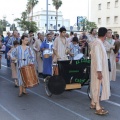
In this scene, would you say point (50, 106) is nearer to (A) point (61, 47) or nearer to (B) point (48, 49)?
(A) point (61, 47)

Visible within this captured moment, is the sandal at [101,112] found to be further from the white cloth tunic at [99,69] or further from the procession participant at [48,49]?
the procession participant at [48,49]

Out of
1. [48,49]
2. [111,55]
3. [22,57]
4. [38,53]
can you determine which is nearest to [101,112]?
[22,57]

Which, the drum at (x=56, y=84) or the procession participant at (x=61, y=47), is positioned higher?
the procession participant at (x=61, y=47)

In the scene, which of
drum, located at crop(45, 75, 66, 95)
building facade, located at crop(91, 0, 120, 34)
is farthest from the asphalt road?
building facade, located at crop(91, 0, 120, 34)

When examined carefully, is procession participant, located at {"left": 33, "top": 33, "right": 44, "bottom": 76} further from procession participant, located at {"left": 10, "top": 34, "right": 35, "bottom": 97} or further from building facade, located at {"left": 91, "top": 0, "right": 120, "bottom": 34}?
building facade, located at {"left": 91, "top": 0, "right": 120, "bottom": 34}

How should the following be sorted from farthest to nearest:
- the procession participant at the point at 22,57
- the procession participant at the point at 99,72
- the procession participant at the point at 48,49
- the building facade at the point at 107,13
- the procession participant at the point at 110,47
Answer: the building facade at the point at 107,13
the procession participant at the point at 48,49
the procession participant at the point at 110,47
the procession participant at the point at 22,57
the procession participant at the point at 99,72

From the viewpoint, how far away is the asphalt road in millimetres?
7023

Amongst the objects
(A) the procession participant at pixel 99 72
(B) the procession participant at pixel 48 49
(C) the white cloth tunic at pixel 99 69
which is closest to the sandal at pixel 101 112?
(A) the procession participant at pixel 99 72

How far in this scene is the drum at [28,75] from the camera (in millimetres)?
8781

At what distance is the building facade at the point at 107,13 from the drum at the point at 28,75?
2765 inches

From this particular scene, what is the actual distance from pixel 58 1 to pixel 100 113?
84.9 m

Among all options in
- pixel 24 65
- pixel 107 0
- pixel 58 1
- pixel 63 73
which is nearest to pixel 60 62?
pixel 63 73

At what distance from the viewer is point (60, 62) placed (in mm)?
8859

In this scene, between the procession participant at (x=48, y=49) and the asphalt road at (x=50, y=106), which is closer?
the asphalt road at (x=50, y=106)
